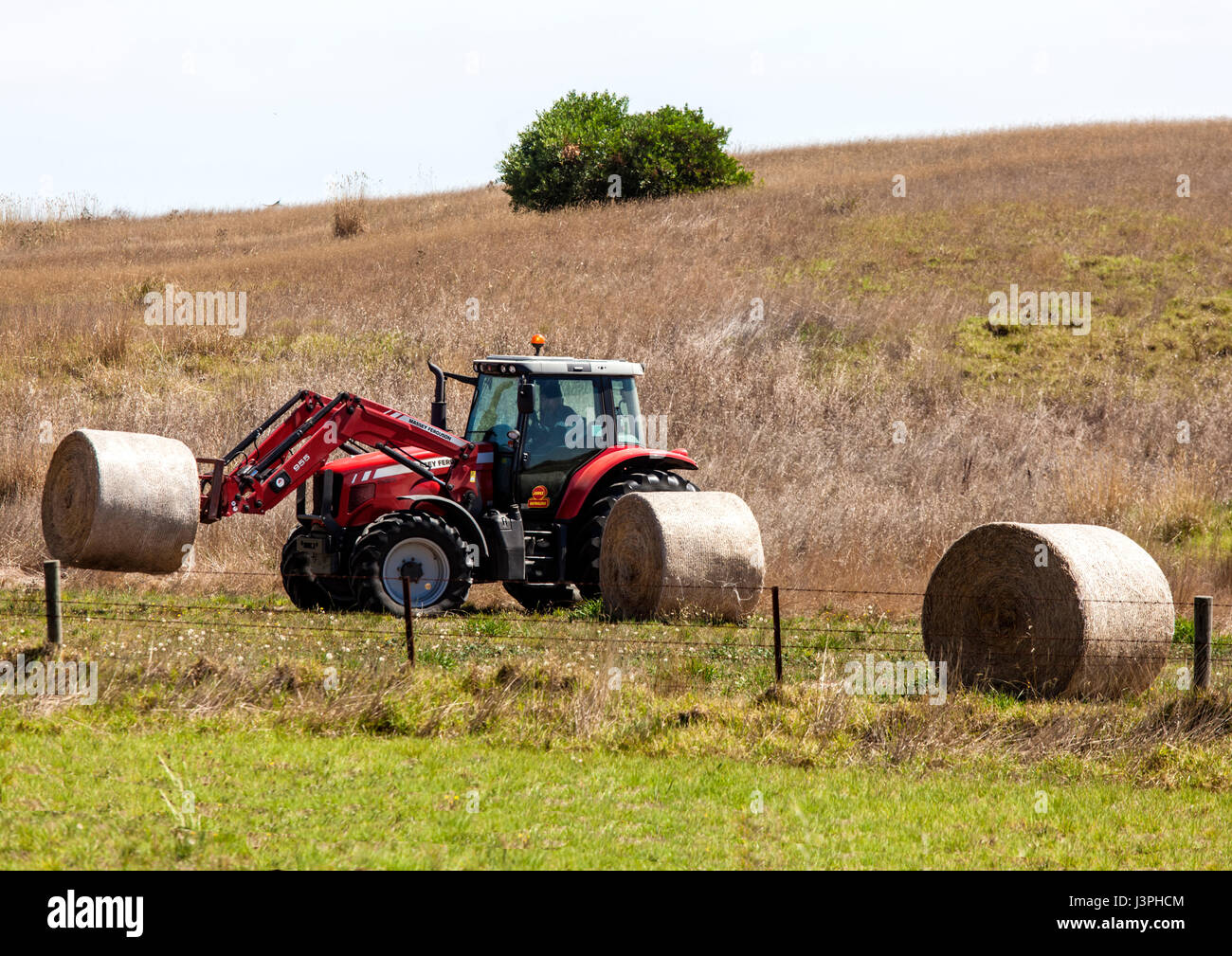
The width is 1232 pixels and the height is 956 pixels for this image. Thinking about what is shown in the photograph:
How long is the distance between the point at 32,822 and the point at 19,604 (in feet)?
21.4

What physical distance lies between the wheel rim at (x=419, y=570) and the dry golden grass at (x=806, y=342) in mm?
3496

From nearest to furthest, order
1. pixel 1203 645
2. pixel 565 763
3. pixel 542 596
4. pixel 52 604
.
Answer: pixel 565 763
pixel 1203 645
pixel 52 604
pixel 542 596

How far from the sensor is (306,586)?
13.1 meters

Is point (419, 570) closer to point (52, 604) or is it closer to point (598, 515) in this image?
point (598, 515)

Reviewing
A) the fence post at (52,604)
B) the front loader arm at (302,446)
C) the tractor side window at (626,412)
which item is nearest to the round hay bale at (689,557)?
the tractor side window at (626,412)

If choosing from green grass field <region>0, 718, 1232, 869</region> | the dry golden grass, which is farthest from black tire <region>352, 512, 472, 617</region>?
green grass field <region>0, 718, 1232, 869</region>

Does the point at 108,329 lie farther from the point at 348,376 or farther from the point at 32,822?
the point at 32,822

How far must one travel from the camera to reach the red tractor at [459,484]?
12492 millimetres

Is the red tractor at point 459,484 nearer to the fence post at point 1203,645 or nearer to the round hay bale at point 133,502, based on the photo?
the round hay bale at point 133,502

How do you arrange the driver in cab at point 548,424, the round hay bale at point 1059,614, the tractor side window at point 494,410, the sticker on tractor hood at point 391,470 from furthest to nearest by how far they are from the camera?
the tractor side window at point 494,410 < the driver in cab at point 548,424 < the sticker on tractor hood at point 391,470 < the round hay bale at point 1059,614

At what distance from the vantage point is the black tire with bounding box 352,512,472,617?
12.2 meters

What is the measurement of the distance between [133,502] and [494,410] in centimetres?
380

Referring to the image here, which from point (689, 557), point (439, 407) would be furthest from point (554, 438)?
point (689, 557)
